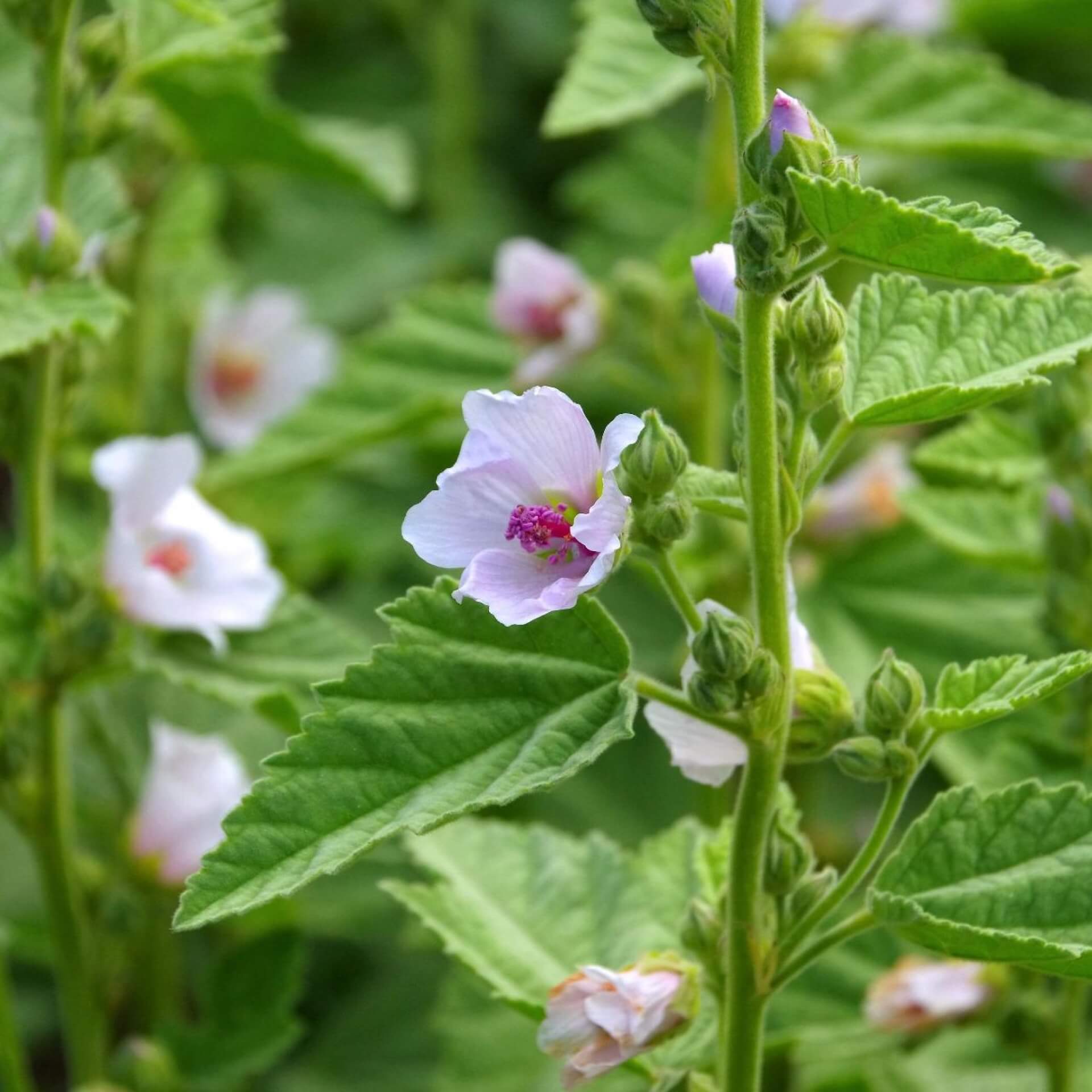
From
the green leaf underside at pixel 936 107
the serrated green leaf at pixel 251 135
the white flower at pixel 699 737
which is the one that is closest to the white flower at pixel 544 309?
the serrated green leaf at pixel 251 135

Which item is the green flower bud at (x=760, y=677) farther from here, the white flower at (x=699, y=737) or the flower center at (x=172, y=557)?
the flower center at (x=172, y=557)

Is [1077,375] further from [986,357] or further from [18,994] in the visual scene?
[18,994]

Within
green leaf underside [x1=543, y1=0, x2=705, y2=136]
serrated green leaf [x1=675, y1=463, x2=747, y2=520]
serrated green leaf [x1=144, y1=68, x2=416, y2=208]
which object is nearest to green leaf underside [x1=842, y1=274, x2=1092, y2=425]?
serrated green leaf [x1=675, y1=463, x2=747, y2=520]

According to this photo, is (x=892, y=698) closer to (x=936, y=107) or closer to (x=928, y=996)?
(x=928, y=996)

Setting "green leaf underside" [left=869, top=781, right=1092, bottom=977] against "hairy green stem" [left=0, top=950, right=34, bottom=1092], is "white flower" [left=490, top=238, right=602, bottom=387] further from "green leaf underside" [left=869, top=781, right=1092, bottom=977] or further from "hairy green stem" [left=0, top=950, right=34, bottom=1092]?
"green leaf underside" [left=869, top=781, right=1092, bottom=977]

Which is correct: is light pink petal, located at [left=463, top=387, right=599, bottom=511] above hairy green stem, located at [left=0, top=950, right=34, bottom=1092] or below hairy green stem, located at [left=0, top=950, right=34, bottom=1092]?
above

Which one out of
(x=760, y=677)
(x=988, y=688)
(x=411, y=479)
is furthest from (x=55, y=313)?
(x=411, y=479)
